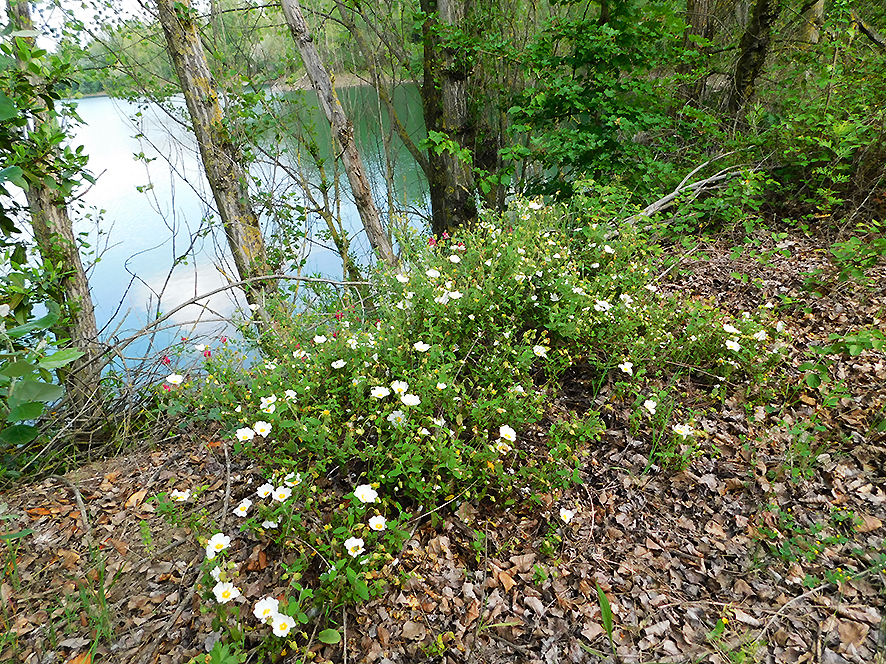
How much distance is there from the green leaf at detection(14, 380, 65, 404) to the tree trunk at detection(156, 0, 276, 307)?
3.06m

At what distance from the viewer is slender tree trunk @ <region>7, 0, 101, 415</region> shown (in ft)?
10.6

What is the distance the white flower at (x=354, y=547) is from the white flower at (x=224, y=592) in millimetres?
441

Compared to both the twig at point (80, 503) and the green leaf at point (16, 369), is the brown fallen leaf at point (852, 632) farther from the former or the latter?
the twig at point (80, 503)

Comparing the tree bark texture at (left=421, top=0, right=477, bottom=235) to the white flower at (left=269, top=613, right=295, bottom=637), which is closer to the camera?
the white flower at (left=269, top=613, right=295, bottom=637)

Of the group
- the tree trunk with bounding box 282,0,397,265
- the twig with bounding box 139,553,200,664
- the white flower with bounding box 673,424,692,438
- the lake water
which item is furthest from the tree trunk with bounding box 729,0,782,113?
the twig with bounding box 139,553,200,664

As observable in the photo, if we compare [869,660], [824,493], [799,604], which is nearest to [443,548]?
[799,604]

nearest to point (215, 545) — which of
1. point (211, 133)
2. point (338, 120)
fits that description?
point (211, 133)

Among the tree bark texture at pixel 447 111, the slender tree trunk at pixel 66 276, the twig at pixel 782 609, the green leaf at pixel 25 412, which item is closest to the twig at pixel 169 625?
the green leaf at pixel 25 412

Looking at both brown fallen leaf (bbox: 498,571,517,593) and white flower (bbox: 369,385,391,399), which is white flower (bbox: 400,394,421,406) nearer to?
white flower (bbox: 369,385,391,399)

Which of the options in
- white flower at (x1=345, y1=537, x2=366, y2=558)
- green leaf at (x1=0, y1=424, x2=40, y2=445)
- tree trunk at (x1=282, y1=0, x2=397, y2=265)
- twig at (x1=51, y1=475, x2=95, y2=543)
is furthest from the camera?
tree trunk at (x1=282, y1=0, x2=397, y2=265)

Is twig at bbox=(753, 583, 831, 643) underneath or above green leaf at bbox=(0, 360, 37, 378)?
underneath

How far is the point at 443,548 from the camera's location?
220 cm

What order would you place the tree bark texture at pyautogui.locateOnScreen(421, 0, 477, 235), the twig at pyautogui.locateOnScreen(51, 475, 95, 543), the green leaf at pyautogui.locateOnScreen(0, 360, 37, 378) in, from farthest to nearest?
the tree bark texture at pyautogui.locateOnScreen(421, 0, 477, 235), the twig at pyautogui.locateOnScreen(51, 475, 95, 543), the green leaf at pyautogui.locateOnScreen(0, 360, 37, 378)

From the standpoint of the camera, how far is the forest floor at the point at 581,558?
183 cm
